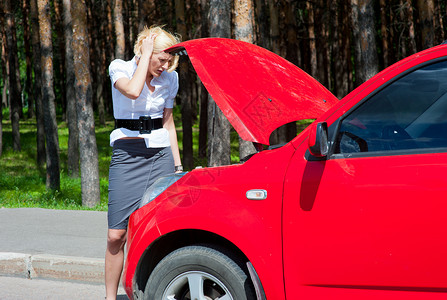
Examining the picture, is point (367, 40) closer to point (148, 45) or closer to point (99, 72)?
point (148, 45)

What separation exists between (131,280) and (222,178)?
941 millimetres

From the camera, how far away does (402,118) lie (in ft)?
10.4

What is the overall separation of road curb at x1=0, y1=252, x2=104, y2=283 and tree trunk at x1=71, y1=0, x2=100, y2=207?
17.1 feet

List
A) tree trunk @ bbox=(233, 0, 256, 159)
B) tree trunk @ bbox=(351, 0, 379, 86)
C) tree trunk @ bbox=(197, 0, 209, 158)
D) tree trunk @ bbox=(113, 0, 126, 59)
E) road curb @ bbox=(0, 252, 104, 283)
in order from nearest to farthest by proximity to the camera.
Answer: road curb @ bbox=(0, 252, 104, 283)
tree trunk @ bbox=(233, 0, 256, 159)
tree trunk @ bbox=(351, 0, 379, 86)
tree trunk @ bbox=(113, 0, 126, 59)
tree trunk @ bbox=(197, 0, 209, 158)

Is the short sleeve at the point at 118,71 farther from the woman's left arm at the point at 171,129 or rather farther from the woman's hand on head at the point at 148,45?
the woman's left arm at the point at 171,129

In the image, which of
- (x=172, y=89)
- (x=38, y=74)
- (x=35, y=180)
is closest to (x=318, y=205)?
(x=172, y=89)

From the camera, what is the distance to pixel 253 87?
3.80 metres

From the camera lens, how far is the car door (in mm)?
2910

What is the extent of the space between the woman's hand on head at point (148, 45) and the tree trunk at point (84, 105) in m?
7.49

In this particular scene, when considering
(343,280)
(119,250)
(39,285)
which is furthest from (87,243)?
(343,280)

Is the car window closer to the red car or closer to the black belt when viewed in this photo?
the red car

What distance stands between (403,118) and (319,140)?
47 centimetres

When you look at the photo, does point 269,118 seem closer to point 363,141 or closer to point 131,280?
point 363,141

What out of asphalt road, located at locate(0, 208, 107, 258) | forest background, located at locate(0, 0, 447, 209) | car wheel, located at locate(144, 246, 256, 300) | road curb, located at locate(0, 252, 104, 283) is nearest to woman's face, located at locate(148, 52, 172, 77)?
forest background, located at locate(0, 0, 447, 209)
